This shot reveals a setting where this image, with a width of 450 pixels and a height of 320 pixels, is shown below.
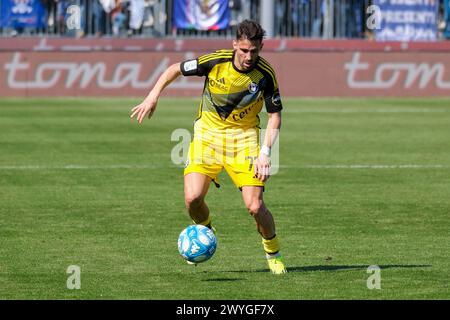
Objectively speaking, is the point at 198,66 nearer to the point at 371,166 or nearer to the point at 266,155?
the point at 266,155

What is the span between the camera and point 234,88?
10.7 metres

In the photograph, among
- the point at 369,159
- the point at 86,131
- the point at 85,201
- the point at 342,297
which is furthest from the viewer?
the point at 86,131

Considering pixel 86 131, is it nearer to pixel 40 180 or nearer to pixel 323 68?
pixel 40 180

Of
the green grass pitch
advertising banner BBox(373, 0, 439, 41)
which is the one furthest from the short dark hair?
advertising banner BBox(373, 0, 439, 41)

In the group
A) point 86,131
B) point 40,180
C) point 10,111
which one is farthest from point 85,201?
point 10,111

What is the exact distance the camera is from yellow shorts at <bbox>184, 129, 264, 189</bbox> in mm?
10750

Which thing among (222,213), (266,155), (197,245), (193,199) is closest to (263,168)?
(266,155)

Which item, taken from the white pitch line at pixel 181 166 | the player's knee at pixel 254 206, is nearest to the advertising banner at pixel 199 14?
the white pitch line at pixel 181 166

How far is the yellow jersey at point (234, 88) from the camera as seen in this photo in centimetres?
1062

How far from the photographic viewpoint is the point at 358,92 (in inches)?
1356

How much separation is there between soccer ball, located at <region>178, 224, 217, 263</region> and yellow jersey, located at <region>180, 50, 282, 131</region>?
107 cm

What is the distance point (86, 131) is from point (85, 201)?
30.3ft

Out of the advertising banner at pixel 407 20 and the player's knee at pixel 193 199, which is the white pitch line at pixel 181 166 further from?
the advertising banner at pixel 407 20

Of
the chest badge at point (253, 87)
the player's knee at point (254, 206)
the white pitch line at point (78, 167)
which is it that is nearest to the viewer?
the player's knee at point (254, 206)
